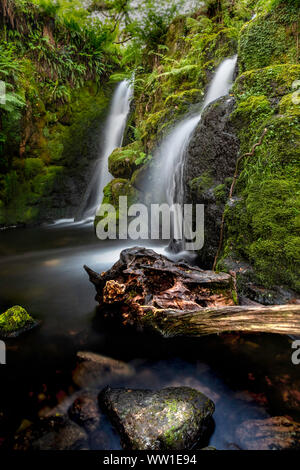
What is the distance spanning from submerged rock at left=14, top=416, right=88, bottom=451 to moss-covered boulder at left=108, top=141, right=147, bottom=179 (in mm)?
6448

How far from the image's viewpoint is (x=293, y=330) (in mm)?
1895

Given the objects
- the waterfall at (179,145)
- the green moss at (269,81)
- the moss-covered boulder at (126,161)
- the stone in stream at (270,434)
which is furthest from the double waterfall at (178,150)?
the stone in stream at (270,434)

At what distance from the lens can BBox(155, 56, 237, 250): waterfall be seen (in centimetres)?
529

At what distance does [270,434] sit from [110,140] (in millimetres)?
11291

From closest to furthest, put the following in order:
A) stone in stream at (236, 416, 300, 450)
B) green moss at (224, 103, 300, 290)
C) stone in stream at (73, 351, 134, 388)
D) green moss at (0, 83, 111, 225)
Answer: stone in stream at (236, 416, 300, 450), stone in stream at (73, 351, 134, 388), green moss at (224, 103, 300, 290), green moss at (0, 83, 111, 225)

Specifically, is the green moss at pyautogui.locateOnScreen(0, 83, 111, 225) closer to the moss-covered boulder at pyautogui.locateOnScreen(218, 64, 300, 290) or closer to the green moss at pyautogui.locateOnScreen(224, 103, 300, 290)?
the moss-covered boulder at pyautogui.locateOnScreen(218, 64, 300, 290)

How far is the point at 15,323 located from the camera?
8.72 feet

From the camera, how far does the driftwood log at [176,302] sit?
2.06 meters

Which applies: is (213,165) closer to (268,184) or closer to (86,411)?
(268,184)

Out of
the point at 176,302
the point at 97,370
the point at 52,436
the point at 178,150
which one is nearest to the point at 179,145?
the point at 178,150

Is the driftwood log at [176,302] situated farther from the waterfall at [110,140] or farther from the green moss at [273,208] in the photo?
the waterfall at [110,140]

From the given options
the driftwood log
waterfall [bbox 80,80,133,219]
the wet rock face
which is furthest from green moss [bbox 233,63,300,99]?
waterfall [bbox 80,80,133,219]

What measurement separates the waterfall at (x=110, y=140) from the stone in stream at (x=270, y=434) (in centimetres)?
910
